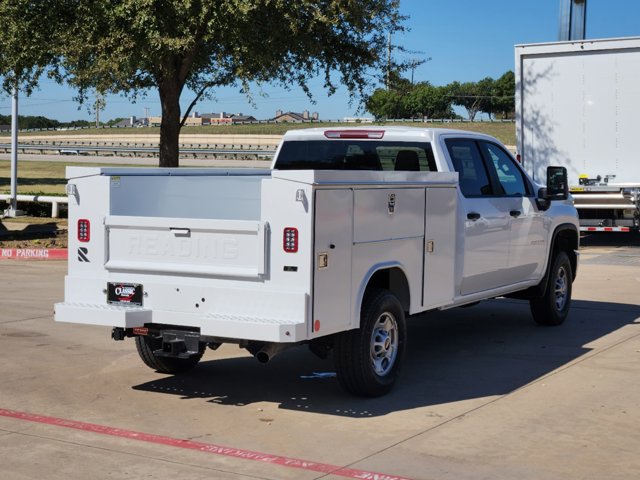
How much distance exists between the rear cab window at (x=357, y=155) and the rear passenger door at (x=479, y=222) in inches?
13.1

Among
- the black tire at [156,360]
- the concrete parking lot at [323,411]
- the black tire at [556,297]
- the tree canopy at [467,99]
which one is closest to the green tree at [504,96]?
the tree canopy at [467,99]

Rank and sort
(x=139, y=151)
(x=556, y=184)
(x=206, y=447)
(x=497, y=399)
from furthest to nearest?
(x=139, y=151), (x=556, y=184), (x=497, y=399), (x=206, y=447)

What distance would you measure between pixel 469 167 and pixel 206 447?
427 centimetres

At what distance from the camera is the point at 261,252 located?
7.07 meters

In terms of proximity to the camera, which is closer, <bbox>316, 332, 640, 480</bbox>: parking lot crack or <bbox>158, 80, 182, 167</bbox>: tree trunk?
<bbox>316, 332, 640, 480</bbox>: parking lot crack

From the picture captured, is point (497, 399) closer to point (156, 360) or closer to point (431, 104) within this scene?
point (156, 360)

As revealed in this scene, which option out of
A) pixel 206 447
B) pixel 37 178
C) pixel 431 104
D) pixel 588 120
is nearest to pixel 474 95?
pixel 431 104

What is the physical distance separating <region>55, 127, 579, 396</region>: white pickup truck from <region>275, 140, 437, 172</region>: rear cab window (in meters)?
0.01

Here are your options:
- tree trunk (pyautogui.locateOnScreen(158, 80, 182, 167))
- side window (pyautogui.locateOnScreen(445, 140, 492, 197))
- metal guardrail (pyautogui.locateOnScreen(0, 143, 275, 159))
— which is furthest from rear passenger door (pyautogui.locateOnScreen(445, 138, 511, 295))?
metal guardrail (pyautogui.locateOnScreen(0, 143, 275, 159))

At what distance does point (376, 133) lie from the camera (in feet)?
31.0

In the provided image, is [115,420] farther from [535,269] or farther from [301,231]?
[535,269]

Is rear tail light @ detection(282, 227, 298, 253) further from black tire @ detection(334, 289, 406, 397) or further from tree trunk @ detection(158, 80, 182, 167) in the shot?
tree trunk @ detection(158, 80, 182, 167)

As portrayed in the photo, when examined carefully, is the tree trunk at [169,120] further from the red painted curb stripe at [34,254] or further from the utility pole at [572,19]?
the utility pole at [572,19]

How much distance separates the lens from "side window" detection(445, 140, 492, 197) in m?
9.50
